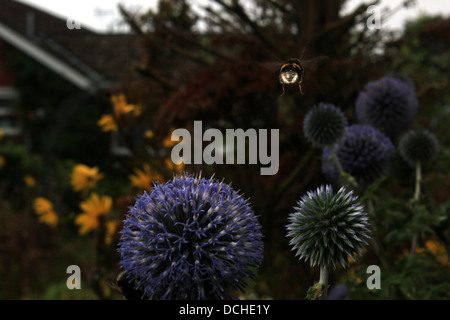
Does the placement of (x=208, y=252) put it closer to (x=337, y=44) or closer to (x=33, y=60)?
(x=337, y=44)

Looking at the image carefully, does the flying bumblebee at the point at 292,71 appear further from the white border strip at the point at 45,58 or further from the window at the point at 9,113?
the window at the point at 9,113

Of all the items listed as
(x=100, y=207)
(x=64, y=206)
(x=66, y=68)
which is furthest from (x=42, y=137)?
(x=100, y=207)

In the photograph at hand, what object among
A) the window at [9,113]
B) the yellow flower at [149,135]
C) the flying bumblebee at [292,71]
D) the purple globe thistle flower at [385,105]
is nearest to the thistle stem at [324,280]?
the flying bumblebee at [292,71]

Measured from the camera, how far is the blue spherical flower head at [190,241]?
0.98 meters

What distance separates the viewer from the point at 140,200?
1.08m

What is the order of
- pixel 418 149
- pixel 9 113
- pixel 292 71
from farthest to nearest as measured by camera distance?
pixel 9 113 → pixel 418 149 → pixel 292 71

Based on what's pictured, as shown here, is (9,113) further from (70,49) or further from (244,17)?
(244,17)

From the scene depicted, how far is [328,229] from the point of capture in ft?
3.61

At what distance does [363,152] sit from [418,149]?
351 mm

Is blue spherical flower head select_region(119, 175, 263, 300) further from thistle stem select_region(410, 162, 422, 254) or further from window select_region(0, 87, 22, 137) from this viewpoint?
window select_region(0, 87, 22, 137)

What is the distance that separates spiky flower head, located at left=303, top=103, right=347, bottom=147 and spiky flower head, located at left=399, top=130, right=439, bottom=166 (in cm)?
52

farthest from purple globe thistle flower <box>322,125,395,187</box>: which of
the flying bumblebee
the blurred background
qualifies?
the flying bumblebee

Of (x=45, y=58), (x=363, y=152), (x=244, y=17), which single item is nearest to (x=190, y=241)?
(x=363, y=152)
